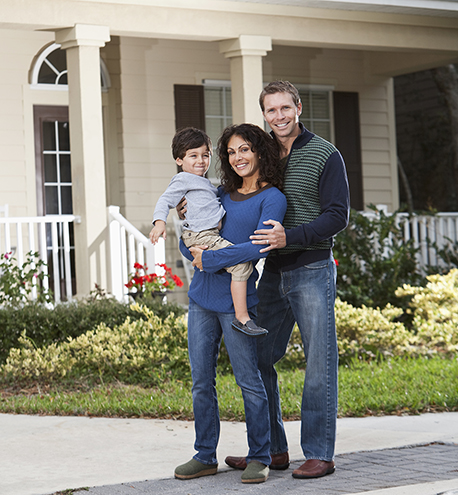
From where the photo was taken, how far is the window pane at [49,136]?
9.84m

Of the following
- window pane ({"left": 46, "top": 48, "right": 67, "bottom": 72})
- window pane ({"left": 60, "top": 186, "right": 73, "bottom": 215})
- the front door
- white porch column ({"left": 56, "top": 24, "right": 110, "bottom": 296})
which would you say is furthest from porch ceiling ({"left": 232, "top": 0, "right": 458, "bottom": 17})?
window pane ({"left": 60, "top": 186, "right": 73, "bottom": 215})

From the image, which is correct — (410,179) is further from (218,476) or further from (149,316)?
(218,476)

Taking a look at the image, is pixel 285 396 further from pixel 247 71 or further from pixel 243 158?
pixel 247 71

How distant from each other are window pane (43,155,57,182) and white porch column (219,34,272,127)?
2590mm

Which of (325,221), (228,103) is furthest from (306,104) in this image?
(325,221)

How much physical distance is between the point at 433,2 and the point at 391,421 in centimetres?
598


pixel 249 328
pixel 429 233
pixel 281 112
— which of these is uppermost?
pixel 281 112

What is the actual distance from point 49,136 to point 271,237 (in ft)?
22.8

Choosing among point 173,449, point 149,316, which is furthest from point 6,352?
point 173,449

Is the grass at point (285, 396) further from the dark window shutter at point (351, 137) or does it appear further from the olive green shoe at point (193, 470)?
the dark window shutter at point (351, 137)

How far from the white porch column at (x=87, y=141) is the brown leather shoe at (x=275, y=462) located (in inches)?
180

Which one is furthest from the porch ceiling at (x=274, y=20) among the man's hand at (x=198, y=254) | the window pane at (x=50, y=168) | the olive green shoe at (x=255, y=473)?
the olive green shoe at (x=255, y=473)

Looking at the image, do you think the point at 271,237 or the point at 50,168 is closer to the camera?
the point at 271,237

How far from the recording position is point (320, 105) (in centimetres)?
1148
